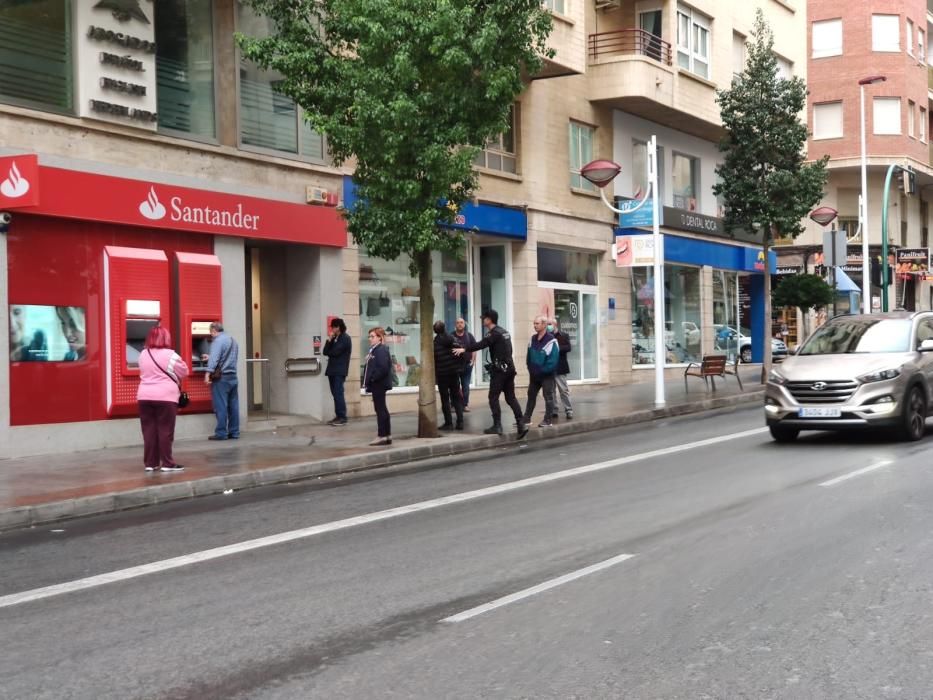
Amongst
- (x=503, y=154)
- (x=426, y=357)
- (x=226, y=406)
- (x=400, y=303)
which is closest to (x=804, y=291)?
(x=503, y=154)

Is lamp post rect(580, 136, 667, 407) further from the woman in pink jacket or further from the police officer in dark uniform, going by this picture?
the woman in pink jacket

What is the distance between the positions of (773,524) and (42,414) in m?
10.1

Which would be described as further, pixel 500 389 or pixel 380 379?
pixel 500 389

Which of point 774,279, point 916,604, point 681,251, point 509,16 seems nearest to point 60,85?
point 509,16

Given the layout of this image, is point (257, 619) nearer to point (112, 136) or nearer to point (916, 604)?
point (916, 604)

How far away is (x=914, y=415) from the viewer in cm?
1365

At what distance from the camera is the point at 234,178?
17656mm

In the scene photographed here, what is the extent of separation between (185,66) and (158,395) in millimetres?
6909

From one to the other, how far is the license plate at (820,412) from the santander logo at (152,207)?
939cm

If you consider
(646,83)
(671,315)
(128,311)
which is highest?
(646,83)

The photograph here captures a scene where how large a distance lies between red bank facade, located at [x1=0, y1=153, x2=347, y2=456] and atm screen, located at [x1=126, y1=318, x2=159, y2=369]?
1cm

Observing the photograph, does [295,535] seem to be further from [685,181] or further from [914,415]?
[685,181]

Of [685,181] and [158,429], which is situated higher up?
[685,181]

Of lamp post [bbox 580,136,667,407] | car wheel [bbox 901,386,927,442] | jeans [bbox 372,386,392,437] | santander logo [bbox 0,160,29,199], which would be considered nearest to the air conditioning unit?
jeans [bbox 372,386,392,437]
